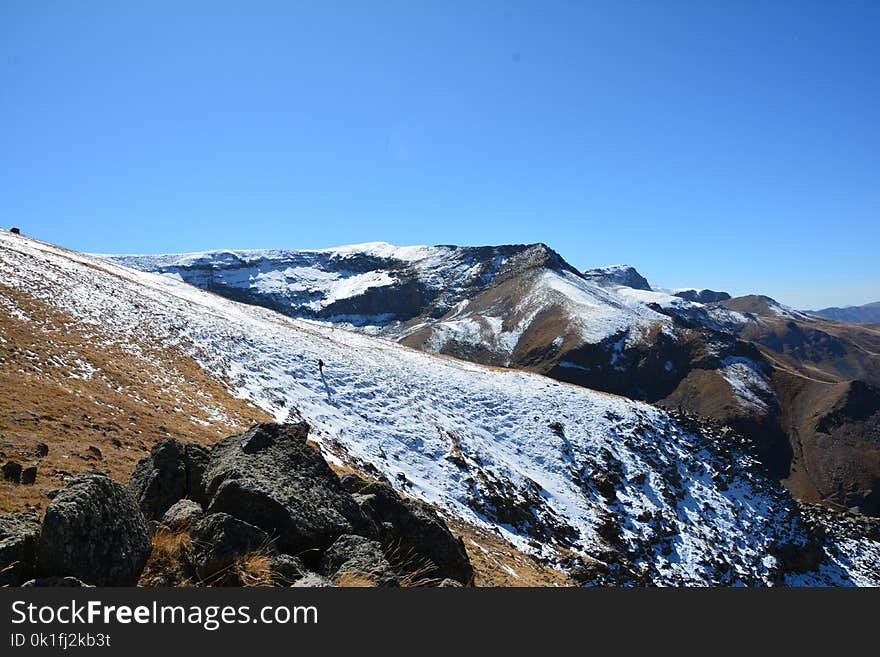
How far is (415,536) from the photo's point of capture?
1026 centimetres

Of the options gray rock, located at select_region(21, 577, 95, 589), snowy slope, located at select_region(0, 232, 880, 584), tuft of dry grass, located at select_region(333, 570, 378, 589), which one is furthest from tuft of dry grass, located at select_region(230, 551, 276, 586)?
snowy slope, located at select_region(0, 232, 880, 584)

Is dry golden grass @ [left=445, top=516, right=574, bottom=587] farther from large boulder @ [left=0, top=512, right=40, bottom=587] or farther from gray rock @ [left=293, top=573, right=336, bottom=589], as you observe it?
large boulder @ [left=0, top=512, right=40, bottom=587]

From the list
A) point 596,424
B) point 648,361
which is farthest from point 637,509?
point 648,361

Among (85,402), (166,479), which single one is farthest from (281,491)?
(85,402)

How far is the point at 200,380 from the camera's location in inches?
1073

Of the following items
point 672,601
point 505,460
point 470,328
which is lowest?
point 505,460

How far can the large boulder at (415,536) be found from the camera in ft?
31.9

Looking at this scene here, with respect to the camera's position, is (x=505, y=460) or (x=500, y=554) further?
(x=505, y=460)

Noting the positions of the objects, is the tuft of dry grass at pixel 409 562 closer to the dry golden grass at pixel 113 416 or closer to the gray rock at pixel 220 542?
the dry golden grass at pixel 113 416

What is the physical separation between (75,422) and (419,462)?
18.2m

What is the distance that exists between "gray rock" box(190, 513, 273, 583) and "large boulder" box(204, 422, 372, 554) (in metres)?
0.61

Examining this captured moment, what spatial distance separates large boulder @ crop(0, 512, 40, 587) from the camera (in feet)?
17.6

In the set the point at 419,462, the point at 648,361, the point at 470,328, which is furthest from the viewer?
the point at 470,328

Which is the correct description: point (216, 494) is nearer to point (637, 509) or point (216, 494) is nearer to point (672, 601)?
point (672, 601)
